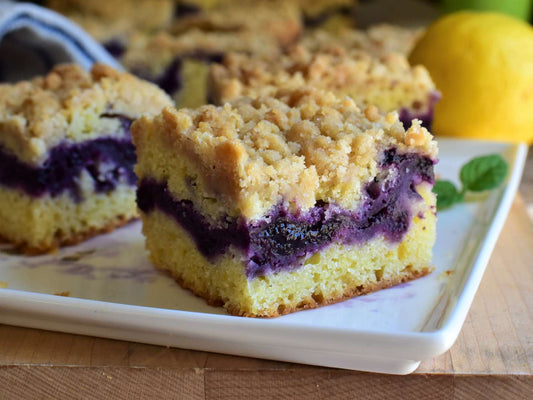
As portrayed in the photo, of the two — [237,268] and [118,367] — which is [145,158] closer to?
[237,268]

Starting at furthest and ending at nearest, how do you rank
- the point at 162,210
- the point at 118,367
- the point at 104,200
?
the point at 104,200
the point at 162,210
the point at 118,367

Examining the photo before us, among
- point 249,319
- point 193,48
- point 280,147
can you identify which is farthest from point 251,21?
point 249,319

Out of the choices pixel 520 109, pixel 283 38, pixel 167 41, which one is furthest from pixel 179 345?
pixel 283 38

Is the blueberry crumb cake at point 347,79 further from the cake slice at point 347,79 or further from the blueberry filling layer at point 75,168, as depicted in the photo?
the blueberry filling layer at point 75,168

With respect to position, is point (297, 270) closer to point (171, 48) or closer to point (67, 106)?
point (67, 106)

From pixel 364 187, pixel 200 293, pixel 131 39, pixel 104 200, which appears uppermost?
pixel 364 187

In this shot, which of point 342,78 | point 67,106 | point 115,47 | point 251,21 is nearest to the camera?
point 67,106
